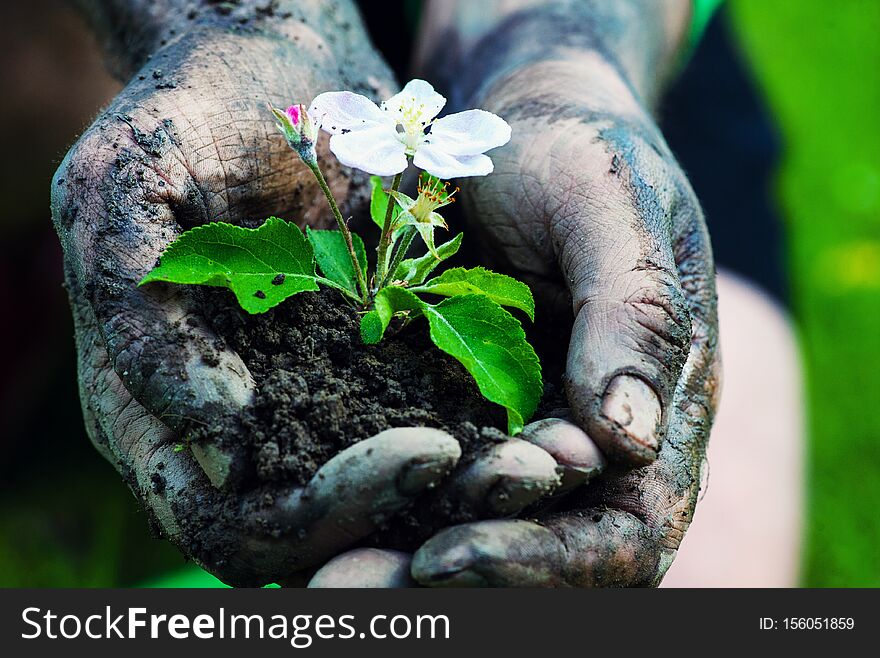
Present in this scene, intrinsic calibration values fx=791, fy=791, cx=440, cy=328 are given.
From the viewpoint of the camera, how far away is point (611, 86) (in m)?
2.47

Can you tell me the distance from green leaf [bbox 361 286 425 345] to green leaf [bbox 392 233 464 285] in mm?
127

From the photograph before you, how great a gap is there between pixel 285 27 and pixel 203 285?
1.05 metres

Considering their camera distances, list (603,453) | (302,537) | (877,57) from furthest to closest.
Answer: (877,57) → (603,453) → (302,537)

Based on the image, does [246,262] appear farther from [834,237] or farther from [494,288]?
[834,237]

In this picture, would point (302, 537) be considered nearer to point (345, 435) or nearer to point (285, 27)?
point (345, 435)

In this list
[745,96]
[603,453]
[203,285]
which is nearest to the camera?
[603,453]

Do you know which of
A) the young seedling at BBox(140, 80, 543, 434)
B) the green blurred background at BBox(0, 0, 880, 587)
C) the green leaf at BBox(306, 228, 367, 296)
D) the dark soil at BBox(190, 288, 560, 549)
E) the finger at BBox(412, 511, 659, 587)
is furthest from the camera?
the green blurred background at BBox(0, 0, 880, 587)

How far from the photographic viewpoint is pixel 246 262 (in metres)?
1.67

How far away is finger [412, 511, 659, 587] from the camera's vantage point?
4.58 ft

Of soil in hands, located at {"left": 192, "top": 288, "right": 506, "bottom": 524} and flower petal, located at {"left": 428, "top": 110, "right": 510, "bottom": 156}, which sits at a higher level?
flower petal, located at {"left": 428, "top": 110, "right": 510, "bottom": 156}

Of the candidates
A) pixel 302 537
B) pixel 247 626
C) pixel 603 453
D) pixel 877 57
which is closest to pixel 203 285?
pixel 302 537

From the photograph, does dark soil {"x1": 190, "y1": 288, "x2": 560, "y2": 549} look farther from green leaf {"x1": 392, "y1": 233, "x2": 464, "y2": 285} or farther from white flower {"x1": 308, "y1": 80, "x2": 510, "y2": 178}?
white flower {"x1": 308, "y1": 80, "x2": 510, "y2": 178}

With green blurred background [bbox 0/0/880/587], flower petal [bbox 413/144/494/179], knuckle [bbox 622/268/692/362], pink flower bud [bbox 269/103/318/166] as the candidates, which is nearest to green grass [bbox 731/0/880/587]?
green blurred background [bbox 0/0/880/587]

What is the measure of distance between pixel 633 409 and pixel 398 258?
0.63 meters
